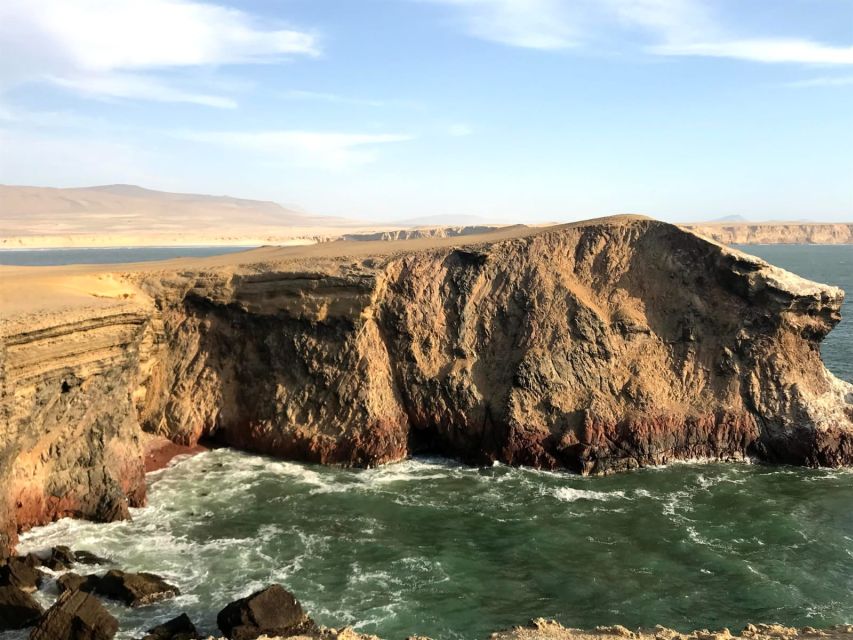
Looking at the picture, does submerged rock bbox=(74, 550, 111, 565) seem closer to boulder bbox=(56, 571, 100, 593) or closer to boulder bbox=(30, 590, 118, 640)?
boulder bbox=(56, 571, 100, 593)

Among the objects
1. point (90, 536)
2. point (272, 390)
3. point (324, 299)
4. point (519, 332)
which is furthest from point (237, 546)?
point (519, 332)

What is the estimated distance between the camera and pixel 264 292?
96.1ft

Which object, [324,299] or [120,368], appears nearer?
[120,368]

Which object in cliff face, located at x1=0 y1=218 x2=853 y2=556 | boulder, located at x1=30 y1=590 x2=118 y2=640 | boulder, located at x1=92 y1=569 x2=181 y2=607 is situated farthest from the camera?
cliff face, located at x1=0 y1=218 x2=853 y2=556

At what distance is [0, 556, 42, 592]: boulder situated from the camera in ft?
56.1

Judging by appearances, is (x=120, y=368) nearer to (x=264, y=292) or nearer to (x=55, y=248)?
(x=264, y=292)

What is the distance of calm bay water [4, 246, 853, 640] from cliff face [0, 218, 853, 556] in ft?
4.88

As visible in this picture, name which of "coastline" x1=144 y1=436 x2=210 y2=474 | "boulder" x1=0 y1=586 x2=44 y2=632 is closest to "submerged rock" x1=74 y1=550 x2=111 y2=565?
"boulder" x1=0 y1=586 x2=44 y2=632

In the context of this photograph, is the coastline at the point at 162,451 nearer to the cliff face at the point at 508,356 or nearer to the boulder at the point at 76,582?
the cliff face at the point at 508,356

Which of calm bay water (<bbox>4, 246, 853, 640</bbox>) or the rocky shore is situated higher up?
the rocky shore

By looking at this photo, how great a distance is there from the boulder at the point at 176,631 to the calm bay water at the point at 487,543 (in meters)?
0.89

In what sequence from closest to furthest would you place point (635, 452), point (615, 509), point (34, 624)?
point (34, 624), point (615, 509), point (635, 452)

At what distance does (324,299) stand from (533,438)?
1051cm

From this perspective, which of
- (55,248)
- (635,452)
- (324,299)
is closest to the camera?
(635,452)
